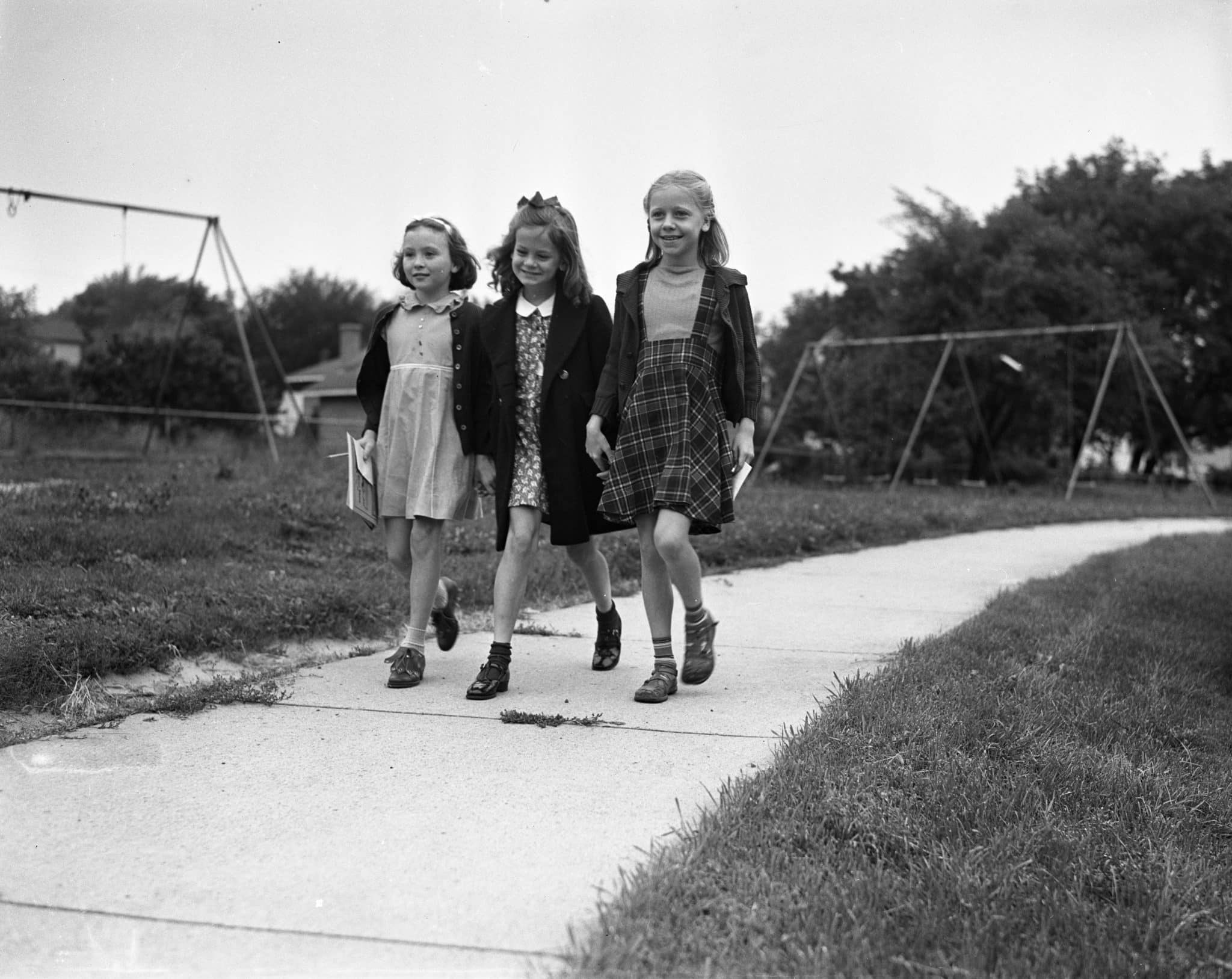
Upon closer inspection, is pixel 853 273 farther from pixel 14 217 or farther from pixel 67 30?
pixel 67 30

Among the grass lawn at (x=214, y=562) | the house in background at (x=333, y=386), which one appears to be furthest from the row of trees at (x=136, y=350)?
the house in background at (x=333, y=386)

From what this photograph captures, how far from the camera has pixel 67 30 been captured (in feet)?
17.8

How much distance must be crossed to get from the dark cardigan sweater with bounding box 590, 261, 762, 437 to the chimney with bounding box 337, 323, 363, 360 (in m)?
45.0

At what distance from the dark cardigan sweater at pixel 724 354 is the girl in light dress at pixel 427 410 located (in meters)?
0.50

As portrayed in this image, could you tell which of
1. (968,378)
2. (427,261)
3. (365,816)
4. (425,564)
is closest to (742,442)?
(425,564)

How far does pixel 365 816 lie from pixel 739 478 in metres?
2.00

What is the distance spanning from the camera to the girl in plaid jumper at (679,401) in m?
4.37

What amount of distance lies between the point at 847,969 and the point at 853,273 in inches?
1177

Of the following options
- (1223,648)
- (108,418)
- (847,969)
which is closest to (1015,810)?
(847,969)

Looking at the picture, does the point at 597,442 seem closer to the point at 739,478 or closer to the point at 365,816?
the point at 739,478

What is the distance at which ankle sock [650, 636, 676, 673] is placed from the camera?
4.33 meters

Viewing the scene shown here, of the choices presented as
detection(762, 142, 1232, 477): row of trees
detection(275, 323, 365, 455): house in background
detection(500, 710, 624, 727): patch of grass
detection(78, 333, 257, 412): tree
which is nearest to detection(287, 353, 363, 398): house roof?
detection(275, 323, 365, 455): house in background

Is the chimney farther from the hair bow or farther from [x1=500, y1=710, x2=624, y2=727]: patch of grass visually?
[x1=500, y1=710, x2=624, y2=727]: patch of grass

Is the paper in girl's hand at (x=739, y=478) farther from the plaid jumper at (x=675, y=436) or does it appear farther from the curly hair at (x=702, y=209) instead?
the curly hair at (x=702, y=209)
